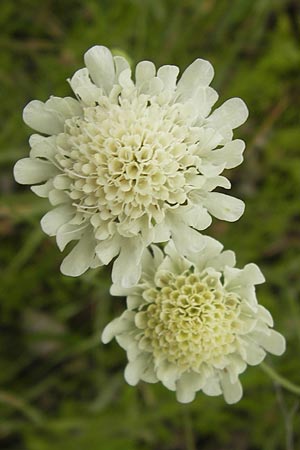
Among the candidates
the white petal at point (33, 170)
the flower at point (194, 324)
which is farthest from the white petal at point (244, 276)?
the white petal at point (33, 170)

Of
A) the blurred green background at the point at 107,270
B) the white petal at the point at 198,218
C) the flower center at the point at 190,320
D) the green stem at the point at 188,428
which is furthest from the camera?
the blurred green background at the point at 107,270

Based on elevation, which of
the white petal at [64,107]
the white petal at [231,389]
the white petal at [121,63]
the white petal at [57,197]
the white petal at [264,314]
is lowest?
the white petal at [231,389]

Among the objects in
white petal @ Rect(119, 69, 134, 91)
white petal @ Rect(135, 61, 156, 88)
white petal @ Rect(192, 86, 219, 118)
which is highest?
white petal @ Rect(135, 61, 156, 88)

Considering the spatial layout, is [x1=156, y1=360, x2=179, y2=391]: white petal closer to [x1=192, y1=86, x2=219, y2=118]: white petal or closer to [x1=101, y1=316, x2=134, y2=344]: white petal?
[x1=101, y1=316, x2=134, y2=344]: white petal

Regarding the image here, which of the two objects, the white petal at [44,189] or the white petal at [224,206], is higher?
the white petal at [44,189]

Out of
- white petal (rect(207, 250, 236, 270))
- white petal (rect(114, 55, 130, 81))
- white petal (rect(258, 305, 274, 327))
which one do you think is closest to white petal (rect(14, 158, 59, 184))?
white petal (rect(114, 55, 130, 81))

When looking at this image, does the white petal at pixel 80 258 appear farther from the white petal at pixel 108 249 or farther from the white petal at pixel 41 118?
the white petal at pixel 41 118

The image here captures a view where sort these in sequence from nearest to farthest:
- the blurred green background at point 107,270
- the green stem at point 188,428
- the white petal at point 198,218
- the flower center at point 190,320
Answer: the white petal at point 198,218, the flower center at point 190,320, the green stem at point 188,428, the blurred green background at point 107,270
